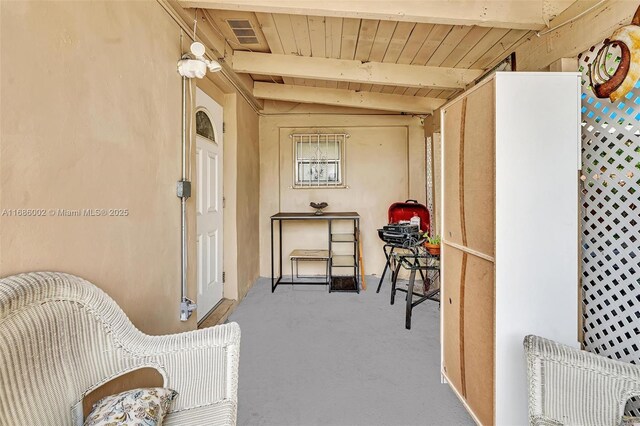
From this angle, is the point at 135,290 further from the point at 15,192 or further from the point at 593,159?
the point at 593,159

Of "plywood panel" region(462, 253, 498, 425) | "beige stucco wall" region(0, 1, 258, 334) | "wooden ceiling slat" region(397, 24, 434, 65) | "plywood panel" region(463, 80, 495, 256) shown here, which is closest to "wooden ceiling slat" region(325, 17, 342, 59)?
"wooden ceiling slat" region(397, 24, 434, 65)

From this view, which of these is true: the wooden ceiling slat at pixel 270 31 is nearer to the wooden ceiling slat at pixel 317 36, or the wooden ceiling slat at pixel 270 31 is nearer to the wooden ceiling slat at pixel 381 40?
the wooden ceiling slat at pixel 317 36

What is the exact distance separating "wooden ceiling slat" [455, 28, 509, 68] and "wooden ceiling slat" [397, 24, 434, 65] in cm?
43

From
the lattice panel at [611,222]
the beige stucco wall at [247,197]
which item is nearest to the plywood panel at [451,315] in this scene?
the lattice panel at [611,222]

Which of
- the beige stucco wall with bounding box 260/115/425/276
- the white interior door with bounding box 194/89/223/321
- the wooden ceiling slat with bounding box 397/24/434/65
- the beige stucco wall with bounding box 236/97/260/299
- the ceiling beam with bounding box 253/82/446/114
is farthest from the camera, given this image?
the beige stucco wall with bounding box 260/115/425/276

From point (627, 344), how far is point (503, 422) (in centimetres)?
63

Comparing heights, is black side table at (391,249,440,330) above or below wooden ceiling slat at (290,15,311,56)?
below

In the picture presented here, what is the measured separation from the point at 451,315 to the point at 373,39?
222 cm

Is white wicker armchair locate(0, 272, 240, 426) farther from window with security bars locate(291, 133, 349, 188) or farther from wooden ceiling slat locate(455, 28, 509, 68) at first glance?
window with security bars locate(291, 133, 349, 188)

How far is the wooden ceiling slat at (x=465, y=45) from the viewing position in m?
2.40

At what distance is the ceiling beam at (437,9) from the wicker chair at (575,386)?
6.02 ft

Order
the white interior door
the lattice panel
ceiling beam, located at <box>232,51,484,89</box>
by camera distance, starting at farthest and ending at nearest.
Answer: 1. ceiling beam, located at <box>232,51,484,89</box>
2. the white interior door
3. the lattice panel

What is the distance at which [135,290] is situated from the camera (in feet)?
5.48

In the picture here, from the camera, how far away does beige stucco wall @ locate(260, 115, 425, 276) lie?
16.0ft
